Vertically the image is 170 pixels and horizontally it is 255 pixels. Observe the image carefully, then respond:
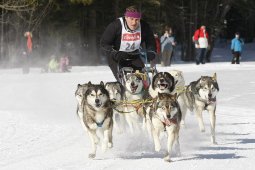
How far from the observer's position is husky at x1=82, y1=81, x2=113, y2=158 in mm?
7238

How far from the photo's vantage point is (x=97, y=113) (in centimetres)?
729

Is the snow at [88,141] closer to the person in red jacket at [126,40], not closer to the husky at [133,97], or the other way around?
the husky at [133,97]

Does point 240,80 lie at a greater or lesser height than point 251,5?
lesser

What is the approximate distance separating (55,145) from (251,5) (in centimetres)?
3460

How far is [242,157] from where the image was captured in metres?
7.38

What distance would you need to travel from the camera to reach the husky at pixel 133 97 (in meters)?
8.80

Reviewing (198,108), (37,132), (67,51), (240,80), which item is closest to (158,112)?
(198,108)

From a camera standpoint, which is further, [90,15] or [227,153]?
[90,15]

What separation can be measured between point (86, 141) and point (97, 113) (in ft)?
5.33

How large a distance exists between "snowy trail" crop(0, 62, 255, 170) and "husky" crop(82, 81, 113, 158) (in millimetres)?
268

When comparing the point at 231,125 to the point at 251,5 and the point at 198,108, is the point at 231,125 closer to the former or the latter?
the point at 198,108

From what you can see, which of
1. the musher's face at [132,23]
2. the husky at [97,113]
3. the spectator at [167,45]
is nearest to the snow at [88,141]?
the husky at [97,113]

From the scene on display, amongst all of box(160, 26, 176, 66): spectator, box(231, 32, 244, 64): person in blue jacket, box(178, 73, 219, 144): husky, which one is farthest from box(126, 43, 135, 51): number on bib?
box(231, 32, 244, 64): person in blue jacket

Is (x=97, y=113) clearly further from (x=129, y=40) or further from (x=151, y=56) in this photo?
(x=151, y=56)
